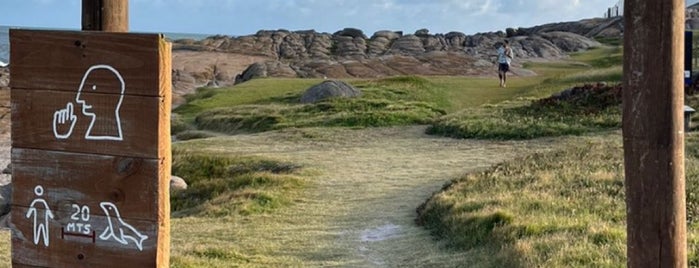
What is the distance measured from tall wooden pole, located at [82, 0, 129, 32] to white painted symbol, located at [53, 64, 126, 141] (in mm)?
374

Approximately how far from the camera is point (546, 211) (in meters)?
8.19

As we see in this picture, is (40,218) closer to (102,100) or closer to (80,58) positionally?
(102,100)

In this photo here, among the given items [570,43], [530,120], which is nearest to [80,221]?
[530,120]

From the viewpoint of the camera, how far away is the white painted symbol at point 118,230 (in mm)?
3494

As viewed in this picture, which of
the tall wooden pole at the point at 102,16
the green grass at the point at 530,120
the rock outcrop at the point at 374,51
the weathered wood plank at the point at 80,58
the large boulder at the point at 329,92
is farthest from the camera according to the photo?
the rock outcrop at the point at 374,51

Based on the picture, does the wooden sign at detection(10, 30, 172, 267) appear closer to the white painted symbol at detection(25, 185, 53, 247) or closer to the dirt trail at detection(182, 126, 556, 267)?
the white painted symbol at detection(25, 185, 53, 247)

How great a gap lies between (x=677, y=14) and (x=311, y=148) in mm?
14058

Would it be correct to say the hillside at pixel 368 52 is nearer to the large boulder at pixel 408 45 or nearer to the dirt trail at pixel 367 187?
the large boulder at pixel 408 45

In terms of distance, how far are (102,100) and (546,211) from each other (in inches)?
222

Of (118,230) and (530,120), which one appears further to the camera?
(530,120)

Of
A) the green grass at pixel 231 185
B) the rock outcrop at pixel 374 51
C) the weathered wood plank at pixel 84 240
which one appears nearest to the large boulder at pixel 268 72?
the rock outcrop at pixel 374 51

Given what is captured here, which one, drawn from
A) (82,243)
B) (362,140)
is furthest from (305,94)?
(82,243)

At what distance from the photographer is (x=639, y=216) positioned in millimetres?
3322

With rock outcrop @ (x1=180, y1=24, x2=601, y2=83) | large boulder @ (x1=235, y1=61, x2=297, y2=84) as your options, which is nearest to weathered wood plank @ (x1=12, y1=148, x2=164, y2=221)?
rock outcrop @ (x1=180, y1=24, x2=601, y2=83)
